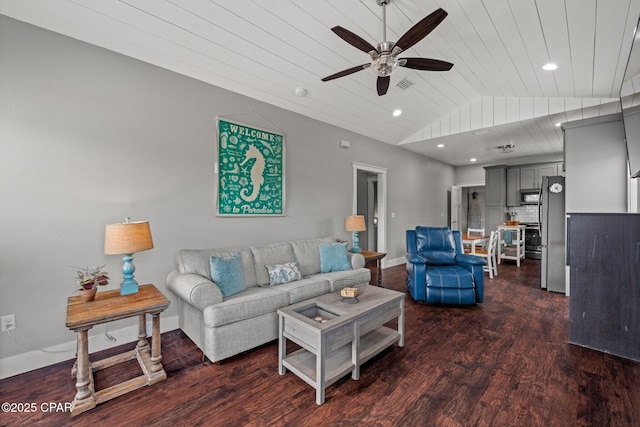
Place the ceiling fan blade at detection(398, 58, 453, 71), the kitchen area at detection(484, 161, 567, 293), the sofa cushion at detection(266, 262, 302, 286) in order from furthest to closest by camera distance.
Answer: the kitchen area at detection(484, 161, 567, 293), the sofa cushion at detection(266, 262, 302, 286), the ceiling fan blade at detection(398, 58, 453, 71)

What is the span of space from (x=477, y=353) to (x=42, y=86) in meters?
4.30

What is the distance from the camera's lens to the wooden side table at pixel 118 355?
5.88 ft

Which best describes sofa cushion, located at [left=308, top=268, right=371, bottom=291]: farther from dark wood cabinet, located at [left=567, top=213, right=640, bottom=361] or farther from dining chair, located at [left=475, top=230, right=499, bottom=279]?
dining chair, located at [left=475, top=230, right=499, bottom=279]

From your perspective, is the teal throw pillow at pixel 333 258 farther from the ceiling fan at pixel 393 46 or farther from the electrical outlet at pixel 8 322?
the electrical outlet at pixel 8 322

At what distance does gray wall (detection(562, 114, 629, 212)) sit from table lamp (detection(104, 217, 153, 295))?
213 inches

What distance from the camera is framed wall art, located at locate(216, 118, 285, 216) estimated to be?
333cm

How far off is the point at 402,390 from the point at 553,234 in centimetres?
401

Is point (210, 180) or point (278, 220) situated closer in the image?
point (210, 180)

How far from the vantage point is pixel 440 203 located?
25.7ft

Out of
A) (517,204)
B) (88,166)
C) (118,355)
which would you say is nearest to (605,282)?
(118,355)

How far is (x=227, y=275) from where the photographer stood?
104 inches

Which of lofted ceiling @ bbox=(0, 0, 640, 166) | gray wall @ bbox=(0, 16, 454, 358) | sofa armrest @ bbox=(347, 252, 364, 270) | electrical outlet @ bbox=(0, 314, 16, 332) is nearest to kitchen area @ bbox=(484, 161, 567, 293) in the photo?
lofted ceiling @ bbox=(0, 0, 640, 166)

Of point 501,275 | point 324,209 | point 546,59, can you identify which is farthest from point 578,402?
point 501,275

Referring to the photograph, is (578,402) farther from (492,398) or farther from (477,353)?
(477,353)
